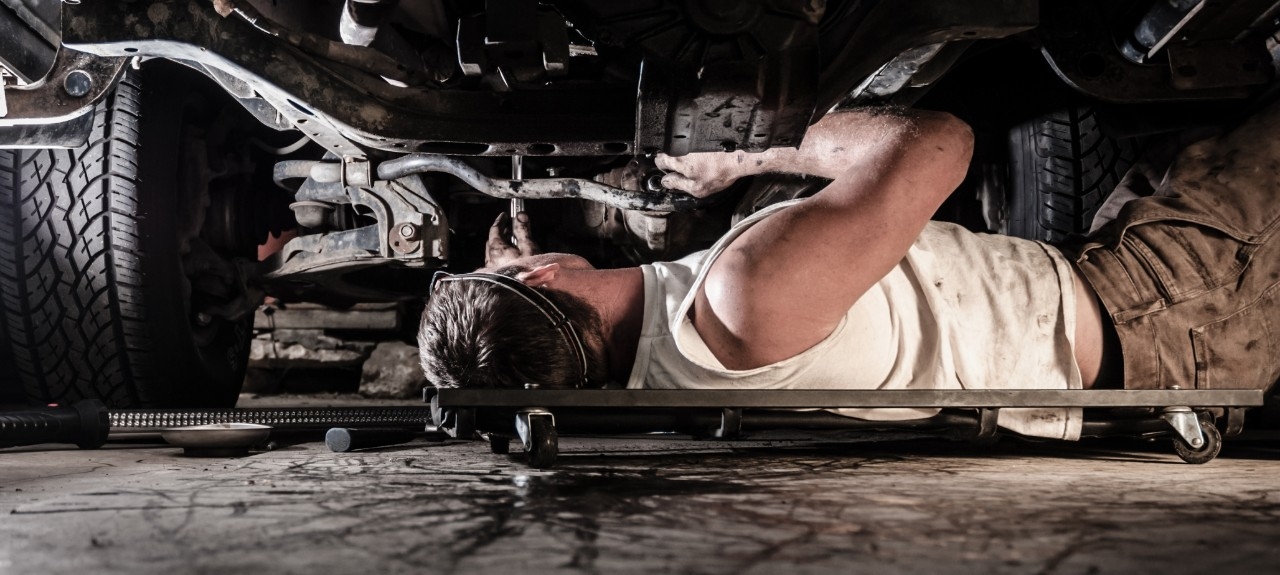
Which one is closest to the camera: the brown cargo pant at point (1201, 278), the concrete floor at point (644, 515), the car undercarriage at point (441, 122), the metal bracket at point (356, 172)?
the concrete floor at point (644, 515)

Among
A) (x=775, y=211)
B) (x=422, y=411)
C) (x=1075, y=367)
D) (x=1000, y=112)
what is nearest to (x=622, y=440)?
(x=422, y=411)

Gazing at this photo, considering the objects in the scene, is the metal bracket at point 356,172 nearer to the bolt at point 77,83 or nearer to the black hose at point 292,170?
the black hose at point 292,170

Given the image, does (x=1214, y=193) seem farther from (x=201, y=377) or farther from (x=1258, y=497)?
(x=201, y=377)

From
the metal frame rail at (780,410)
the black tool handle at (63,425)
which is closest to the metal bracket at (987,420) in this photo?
the metal frame rail at (780,410)

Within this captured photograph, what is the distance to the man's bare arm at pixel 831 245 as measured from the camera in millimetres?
1713

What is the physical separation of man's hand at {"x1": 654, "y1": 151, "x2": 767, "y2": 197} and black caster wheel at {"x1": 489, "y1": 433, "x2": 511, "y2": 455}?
772 mm

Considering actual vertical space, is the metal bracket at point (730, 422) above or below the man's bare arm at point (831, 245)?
below

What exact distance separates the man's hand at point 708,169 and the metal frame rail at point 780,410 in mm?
626

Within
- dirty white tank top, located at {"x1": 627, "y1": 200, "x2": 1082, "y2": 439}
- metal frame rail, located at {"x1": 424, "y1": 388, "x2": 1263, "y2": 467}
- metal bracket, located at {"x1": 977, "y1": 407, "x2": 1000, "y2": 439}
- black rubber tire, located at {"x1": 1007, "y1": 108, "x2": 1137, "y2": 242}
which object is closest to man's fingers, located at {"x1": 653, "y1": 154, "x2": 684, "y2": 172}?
dirty white tank top, located at {"x1": 627, "y1": 200, "x2": 1082, "y2": 439}

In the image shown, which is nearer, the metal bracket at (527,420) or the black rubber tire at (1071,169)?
the metal bracket at (527,420)

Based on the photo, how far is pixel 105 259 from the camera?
7.88ft

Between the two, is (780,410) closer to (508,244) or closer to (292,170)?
(508,244)

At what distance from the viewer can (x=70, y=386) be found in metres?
2.58

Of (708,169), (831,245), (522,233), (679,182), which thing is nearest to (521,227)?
(522,233)
